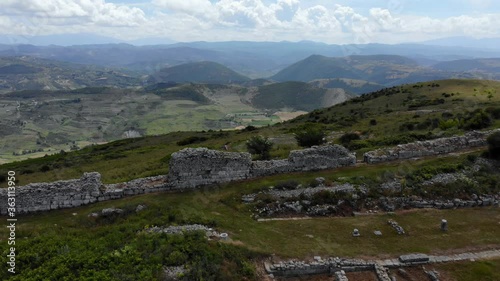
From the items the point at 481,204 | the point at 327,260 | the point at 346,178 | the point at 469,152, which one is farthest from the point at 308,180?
the point at 469,152

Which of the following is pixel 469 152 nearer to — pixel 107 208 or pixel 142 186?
pixel 142 186

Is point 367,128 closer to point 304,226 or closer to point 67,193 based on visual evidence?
point 304,226

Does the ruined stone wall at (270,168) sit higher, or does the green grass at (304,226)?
the ruined stone wall at (270,168)

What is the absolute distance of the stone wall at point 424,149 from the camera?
30.5 metres

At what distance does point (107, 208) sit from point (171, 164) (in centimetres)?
546

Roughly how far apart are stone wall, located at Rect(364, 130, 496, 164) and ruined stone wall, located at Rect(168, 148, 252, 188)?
40.0 ft

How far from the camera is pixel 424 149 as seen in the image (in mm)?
31328

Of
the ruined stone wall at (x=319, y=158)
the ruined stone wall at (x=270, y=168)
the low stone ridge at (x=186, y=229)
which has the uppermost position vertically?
the ruined stone wall at (x=319, y=158)

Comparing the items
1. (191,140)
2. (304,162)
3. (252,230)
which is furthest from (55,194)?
(191,140)

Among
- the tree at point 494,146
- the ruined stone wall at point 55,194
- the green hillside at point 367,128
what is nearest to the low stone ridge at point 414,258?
the tree at point 494,146

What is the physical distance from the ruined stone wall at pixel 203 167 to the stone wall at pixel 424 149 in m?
12.2

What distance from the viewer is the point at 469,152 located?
3114 centimetres

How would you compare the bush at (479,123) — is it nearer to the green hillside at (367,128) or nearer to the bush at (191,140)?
the green hillside at (367,128)

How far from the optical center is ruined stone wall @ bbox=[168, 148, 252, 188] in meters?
25.2
